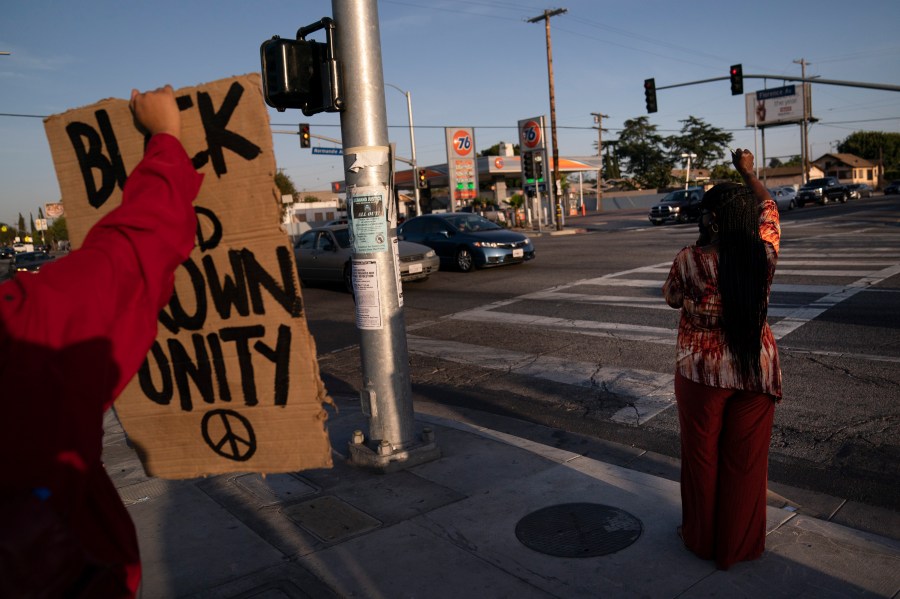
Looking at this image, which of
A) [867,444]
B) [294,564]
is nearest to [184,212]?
[294,564]

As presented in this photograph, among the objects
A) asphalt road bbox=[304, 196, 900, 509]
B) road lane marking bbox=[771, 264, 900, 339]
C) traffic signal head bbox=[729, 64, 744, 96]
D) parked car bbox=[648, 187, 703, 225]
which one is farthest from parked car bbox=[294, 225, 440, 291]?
parked car bbox=[648, 187, 703, 225]

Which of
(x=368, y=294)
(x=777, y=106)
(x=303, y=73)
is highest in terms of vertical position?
(x=777, y=106)

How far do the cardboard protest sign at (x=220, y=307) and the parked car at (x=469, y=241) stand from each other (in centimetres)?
1508

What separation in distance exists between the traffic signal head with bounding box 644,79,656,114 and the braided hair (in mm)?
30480

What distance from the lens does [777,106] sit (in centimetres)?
7544

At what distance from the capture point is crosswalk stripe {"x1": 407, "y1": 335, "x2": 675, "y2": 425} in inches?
263

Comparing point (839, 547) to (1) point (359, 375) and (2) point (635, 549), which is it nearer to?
(2) point (635, 549)

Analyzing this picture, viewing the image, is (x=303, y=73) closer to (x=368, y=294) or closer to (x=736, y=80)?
(x=368, y=294)

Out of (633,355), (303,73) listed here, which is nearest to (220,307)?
(303,73)

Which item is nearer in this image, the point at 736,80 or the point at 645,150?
the point at 736,80

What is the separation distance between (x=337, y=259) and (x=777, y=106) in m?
71.4

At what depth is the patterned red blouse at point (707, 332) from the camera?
353 cm

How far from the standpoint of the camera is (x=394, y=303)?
517cm

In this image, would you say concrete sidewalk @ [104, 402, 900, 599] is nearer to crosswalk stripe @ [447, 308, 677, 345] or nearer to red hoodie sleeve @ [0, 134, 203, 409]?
red hoodie sleeve @ [0, 134, 203, 409]
